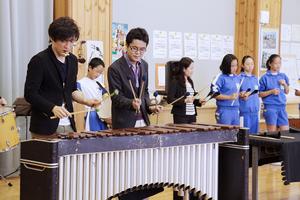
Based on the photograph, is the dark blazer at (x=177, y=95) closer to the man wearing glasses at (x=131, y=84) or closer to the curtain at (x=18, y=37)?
the curtain at (x=18, y=37)

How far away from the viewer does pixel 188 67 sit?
541 centimetres

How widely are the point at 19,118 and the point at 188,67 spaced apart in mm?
1878

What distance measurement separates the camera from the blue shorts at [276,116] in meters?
5.89

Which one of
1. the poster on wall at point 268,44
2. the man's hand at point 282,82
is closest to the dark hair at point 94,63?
the man's hand at point 282,82

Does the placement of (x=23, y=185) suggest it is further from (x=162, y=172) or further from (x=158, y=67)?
(x=158, y=67)

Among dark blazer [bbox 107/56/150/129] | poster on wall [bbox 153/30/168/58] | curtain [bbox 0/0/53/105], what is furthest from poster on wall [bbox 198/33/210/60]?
dark blazer [bbox 107/56/150/129]

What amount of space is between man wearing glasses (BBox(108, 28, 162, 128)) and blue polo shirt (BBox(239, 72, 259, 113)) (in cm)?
251

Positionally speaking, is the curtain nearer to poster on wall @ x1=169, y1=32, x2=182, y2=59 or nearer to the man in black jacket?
poster on wall @ x1=169, y1=32, x2=182, y2=59

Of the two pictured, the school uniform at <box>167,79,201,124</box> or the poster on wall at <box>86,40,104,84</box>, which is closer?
the school uniform at <box>167,79,201,124</box>

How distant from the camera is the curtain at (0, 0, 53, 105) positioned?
4926 millimetres

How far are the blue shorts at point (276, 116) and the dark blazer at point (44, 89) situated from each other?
342 centimetres

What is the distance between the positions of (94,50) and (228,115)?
5.47 ft

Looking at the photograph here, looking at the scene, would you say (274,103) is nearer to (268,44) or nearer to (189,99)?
(189,99)

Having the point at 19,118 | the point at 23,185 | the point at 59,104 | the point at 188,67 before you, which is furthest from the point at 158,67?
the point at 23,185
